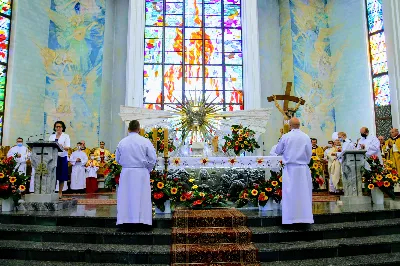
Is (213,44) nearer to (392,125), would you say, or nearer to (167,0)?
(167,0)

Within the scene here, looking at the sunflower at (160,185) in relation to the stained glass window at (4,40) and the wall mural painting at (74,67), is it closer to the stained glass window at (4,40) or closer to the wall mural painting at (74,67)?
the wall mural painting at (74,67)

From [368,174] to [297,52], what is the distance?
7.69 meters

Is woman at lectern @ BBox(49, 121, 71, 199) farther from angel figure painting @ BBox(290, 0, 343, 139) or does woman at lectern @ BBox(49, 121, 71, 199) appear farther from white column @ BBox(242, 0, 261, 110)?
angel figure painting @ BBox(290, 0, 343, 139)

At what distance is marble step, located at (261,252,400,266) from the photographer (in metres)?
4.38

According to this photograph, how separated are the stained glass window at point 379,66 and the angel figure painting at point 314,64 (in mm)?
1219

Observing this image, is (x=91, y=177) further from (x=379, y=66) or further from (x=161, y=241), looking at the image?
(x=379, y=66)

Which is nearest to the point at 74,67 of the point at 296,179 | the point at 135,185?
the point at 135,185

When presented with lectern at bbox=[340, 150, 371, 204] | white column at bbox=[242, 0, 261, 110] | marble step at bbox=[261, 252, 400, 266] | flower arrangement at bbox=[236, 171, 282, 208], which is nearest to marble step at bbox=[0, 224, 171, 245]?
marble step at bbox=[261, 252, 400, 266]

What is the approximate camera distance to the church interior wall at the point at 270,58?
13664 mm

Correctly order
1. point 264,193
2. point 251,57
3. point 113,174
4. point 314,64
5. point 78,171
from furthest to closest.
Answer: point 314,64 → point 251,57 → point 78,171 → point 113,174 → point 264,193

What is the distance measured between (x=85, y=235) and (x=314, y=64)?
448 inches

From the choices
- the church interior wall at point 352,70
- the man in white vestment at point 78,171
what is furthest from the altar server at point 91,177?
the church interior wall at point 352,70

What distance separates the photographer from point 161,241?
4.91m

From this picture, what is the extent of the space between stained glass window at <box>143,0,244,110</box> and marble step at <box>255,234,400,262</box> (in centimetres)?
904
